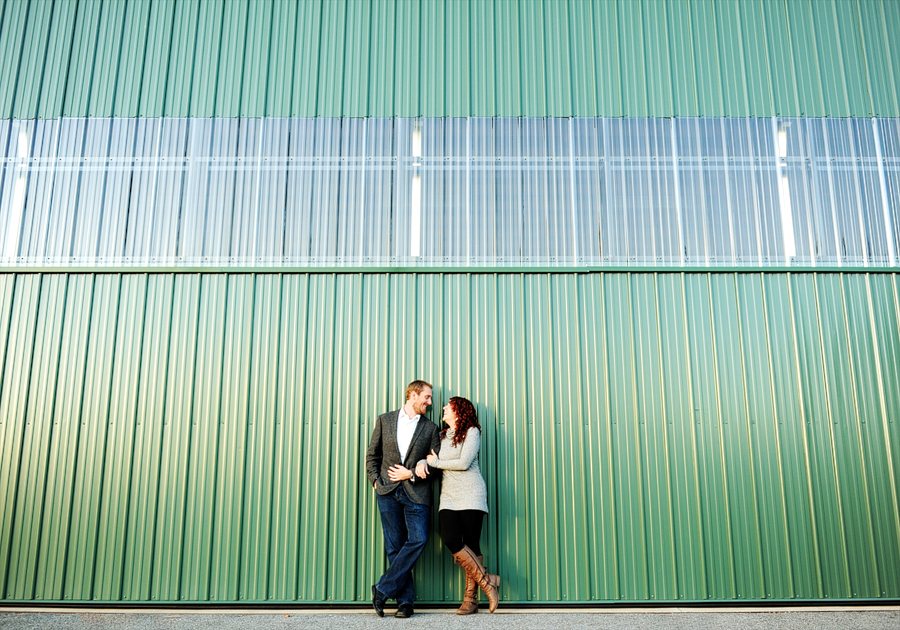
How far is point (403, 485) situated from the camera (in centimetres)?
491

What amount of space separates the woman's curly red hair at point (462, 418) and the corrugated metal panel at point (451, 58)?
2.74 meters

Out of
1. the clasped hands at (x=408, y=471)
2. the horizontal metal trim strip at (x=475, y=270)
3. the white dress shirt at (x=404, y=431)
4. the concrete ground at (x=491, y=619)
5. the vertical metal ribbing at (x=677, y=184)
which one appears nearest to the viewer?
the concrete ground at (x=491, y=619)

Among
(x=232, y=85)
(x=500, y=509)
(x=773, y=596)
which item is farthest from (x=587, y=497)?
(x=232, y=85)

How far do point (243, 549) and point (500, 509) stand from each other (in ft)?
6.78

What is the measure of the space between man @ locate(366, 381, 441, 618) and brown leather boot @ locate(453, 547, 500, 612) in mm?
305

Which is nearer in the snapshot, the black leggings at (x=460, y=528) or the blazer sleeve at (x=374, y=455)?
the black leggings at (x=460, y=528)

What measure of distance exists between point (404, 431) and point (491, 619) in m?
1.51

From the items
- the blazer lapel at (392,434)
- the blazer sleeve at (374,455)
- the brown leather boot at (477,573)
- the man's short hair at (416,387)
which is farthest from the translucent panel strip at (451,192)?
the brown leather boot at (477,573)

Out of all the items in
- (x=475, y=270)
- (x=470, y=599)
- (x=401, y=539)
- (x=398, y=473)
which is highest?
(x=475, y=270)

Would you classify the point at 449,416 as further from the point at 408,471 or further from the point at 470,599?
the point at 470,599

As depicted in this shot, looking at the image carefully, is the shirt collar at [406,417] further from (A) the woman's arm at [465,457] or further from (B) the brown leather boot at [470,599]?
(B) the brown leather boot at [470,599]

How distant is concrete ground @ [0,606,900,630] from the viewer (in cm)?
453

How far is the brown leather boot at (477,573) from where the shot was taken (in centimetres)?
474

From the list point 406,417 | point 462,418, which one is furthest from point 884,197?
point 406,417
